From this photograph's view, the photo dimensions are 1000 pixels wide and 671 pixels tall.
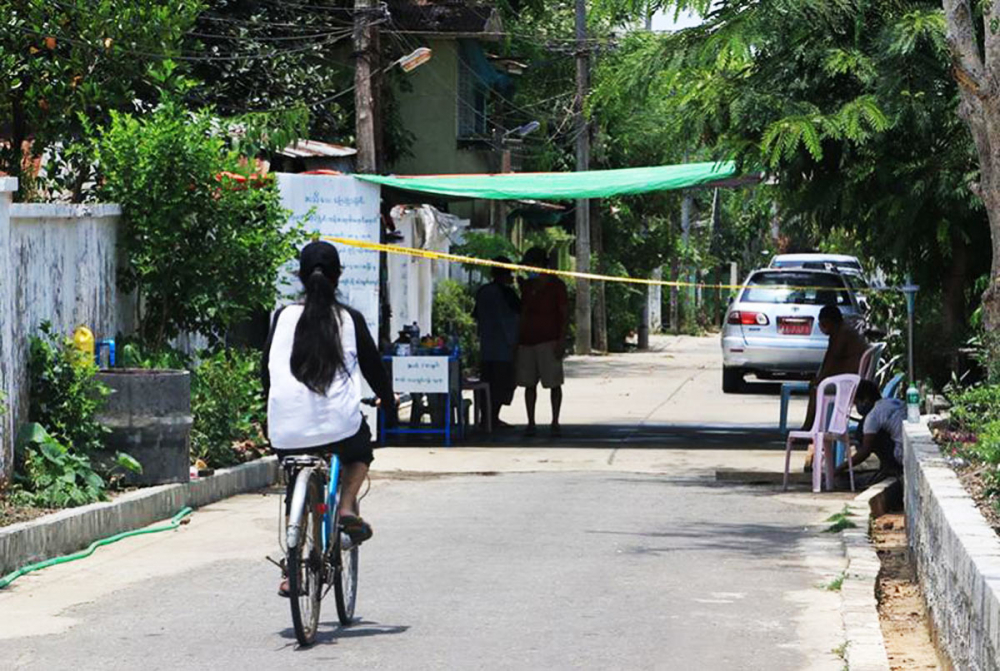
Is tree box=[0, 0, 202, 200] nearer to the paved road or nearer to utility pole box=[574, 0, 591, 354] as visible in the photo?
the paved road

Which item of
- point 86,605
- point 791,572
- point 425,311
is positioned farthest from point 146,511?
point 425,311

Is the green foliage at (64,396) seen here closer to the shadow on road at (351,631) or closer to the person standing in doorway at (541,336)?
the shadow on road at (351,631)

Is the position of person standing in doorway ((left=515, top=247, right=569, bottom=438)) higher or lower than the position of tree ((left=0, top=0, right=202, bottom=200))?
lower

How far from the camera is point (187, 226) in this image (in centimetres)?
1554

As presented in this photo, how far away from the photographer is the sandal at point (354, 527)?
29.3ft

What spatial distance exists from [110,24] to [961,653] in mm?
11972

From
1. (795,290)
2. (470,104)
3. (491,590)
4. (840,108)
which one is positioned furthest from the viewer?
(470,104)

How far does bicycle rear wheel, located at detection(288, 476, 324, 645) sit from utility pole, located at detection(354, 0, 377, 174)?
15.2 m

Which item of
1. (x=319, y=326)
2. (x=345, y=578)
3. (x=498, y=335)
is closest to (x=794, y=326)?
(x=498, y=335)

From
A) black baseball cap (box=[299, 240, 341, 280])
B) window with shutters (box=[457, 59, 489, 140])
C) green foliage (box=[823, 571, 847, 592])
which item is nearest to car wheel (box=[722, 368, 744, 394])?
window with shutters (box=[457, 59, 489, 140])

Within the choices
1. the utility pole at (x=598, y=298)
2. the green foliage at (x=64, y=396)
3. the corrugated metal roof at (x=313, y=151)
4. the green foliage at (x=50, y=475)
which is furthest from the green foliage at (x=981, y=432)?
the utility pole at (x=598, y=298)

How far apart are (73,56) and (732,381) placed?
14396mm

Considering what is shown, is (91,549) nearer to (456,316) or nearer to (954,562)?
(954,562)

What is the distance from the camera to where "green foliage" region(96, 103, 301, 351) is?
15414 millimetres
